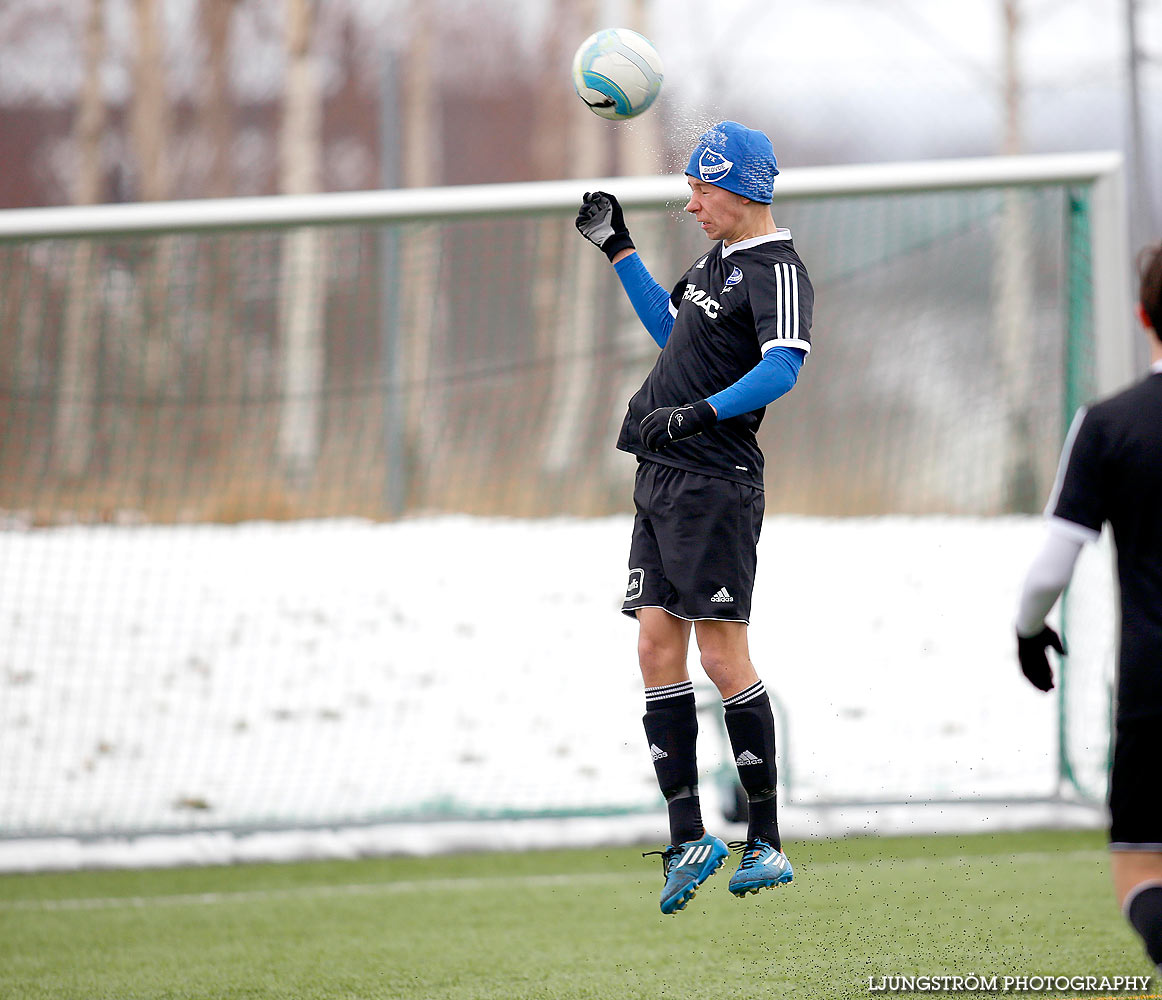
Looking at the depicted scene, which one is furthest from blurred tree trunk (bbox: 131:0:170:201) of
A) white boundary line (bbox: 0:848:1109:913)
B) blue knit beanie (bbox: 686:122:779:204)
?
blue knit beanie (bbox: 686:122:779:204)

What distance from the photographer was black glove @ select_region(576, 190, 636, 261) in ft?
13.3

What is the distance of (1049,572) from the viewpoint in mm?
2590

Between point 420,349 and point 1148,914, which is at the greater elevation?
point 420,349

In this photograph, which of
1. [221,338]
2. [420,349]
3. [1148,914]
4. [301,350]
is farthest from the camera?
[221,338]

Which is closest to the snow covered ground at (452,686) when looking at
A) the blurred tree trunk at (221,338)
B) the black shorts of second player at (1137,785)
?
the blurred tree trunk at (221,338)

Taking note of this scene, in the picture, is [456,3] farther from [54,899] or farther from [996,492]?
[54,899]

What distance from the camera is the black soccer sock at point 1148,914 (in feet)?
8.55

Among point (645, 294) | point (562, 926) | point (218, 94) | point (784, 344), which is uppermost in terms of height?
point (218, 94)

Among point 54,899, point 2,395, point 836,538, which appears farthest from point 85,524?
point 836,538

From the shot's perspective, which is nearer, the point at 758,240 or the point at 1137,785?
the point at 1137,785

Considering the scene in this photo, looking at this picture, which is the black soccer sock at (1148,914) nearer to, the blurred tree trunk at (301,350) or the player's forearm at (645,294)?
the player's forearm at (645,294)

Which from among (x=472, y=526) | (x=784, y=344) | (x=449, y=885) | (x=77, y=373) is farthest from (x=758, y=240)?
(x=77, y=373)

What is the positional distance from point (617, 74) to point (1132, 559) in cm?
207

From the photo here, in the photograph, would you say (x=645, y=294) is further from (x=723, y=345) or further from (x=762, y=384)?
(x=762, y=384)
